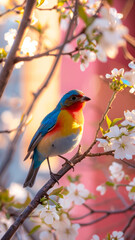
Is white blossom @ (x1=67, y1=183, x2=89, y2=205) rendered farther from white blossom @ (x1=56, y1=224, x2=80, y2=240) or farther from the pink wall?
the pink wall

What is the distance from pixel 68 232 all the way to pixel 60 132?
13.8 inches

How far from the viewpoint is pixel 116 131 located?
76cm

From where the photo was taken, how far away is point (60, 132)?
1.15m

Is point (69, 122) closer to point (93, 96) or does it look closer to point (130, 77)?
point (130, 77)

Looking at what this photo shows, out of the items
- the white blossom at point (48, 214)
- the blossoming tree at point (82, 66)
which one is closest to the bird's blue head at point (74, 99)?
the blossoming tree at point (82, 66)

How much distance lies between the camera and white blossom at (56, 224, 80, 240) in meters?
0.97

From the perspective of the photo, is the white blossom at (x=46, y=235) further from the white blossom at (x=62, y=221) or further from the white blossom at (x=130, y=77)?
the white blossom at (x=130, y=77)

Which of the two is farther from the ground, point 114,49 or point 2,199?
point 114,49

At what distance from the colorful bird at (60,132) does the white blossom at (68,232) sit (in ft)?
0.67

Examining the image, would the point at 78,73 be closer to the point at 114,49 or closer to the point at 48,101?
the point at 48,101

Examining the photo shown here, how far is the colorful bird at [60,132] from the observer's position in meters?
1.13

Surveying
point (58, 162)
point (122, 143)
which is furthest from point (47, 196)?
point (58, 162)

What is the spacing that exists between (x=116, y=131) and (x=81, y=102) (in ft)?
1.62

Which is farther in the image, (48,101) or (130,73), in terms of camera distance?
(48,101)
